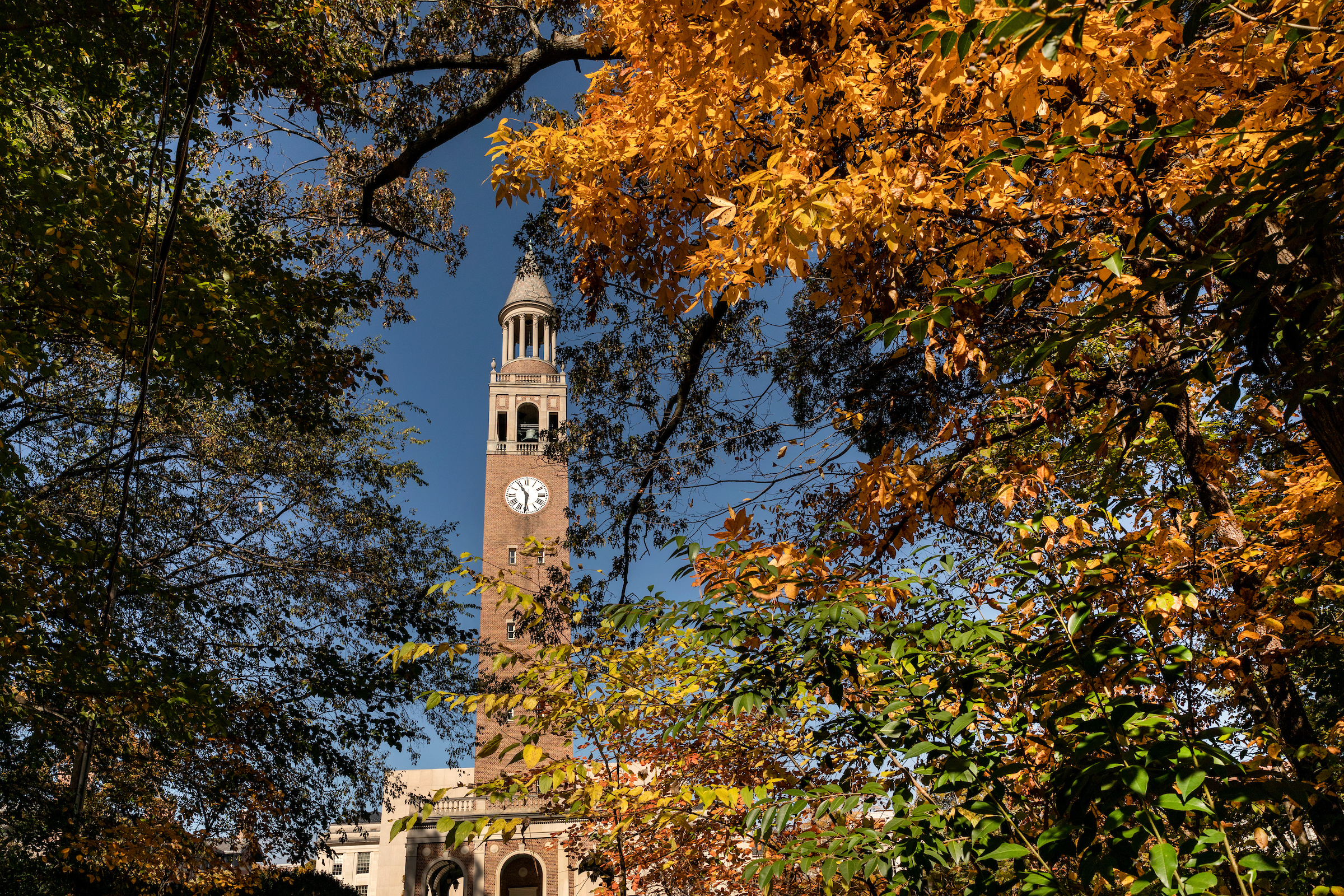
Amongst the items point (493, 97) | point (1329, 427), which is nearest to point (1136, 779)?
point (1329, 427)

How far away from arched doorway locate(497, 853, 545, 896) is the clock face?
15.4m

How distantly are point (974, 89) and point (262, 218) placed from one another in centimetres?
771

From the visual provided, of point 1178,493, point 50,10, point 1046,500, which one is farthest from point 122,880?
point 1178,493

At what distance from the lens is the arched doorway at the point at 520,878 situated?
35562 millimetres

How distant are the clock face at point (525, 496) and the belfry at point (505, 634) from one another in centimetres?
4

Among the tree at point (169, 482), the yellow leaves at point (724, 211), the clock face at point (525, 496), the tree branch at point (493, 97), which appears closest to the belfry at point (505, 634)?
the clock face at point (525, 496)

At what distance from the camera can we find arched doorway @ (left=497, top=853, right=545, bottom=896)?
117 ft

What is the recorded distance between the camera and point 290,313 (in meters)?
8.24

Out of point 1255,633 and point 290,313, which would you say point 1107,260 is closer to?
point 1255,633

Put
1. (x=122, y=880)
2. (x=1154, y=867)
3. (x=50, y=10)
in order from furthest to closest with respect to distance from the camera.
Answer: (x=122, y=880) < (x=50, y=10) < (x=1154, y=867)

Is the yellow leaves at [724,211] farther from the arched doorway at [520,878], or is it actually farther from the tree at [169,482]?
the arched doorway at [520,878]

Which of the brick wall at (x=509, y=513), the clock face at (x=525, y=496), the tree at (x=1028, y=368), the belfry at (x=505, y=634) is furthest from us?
the clock face at (x=525, y=496)

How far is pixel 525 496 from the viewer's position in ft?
120

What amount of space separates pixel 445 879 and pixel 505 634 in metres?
9.95
